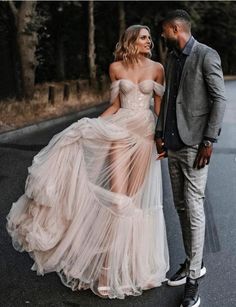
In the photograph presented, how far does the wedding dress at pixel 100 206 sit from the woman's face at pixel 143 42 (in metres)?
0.24

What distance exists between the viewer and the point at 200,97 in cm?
338

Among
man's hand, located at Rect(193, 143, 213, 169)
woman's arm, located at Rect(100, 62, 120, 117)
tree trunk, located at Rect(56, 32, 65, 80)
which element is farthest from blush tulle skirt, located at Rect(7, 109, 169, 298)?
tree trunk, located at Rect(56, 32, 65, 80)

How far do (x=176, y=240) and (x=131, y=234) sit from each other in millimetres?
1229

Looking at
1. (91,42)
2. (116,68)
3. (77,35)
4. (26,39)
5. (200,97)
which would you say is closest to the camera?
(200,97)

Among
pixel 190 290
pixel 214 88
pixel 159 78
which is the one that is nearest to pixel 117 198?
A: pixel 190 290

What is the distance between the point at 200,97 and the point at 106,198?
1046 millimetres

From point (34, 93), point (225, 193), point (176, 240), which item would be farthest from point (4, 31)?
point (176, 240)

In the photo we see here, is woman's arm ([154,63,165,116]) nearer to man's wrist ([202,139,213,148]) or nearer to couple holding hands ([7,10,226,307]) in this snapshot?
couple holding hands ([7,10,226,307])

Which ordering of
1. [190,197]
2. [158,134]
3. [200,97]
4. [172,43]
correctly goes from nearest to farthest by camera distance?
1. [200,97]
2. [172,43]
3. [190,197]
4. [158,134]

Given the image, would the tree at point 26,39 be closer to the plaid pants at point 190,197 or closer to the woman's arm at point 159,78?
the woman's arm at point 159,78

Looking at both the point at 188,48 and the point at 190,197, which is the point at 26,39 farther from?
the point at 190,197

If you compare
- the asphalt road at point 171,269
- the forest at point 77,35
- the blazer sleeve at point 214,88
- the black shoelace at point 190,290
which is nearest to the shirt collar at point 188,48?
the blazer sleeve at point 214,88

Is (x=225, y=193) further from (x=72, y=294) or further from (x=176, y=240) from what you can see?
(x=72, y=294)

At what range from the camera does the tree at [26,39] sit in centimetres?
1486
